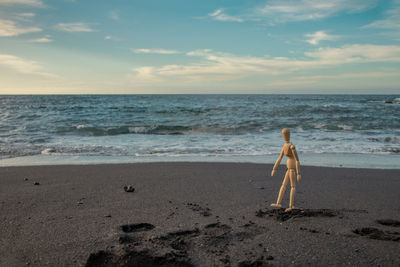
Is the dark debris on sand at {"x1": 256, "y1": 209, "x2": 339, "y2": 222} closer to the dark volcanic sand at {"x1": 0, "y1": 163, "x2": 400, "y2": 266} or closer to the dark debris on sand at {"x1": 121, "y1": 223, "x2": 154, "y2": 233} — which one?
the dark volcanic sand at {"x1": 0, "y1": 163, "x2": 400, "y2": 266}

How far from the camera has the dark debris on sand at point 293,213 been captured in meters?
3.67

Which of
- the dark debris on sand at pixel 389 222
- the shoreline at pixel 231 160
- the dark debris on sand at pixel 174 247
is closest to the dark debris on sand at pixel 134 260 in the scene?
the dark debris on sand at pixel 174 247

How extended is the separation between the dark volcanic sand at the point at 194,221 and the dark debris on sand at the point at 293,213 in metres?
0.01

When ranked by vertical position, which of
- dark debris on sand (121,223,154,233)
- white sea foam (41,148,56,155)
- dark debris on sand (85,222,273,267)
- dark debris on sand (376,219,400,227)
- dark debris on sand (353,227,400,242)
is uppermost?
dark debris on sand (85,222,273,267)

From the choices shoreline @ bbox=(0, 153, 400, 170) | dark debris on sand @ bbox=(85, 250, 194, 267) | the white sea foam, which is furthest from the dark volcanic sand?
the white sea foam

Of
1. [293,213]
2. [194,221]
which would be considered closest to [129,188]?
[194,221]

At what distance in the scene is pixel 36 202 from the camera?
14.2 ft

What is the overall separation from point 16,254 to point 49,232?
1.59 ft

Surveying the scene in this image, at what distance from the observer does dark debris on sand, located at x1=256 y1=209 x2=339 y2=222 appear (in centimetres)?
367

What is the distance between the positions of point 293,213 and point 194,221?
1241 millimetres

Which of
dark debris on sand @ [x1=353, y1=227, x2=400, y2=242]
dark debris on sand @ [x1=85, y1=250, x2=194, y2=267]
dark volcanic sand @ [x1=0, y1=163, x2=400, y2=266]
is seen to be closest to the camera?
dark debris on sand @ [x1=85, y1=250, x2=194, y2=267]

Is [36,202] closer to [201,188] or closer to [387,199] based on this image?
[201,188]

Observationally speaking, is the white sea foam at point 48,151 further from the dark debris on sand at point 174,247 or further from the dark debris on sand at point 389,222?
the dark debris on sand at point 389,222

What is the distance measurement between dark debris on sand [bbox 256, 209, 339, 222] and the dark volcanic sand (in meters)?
0.01
